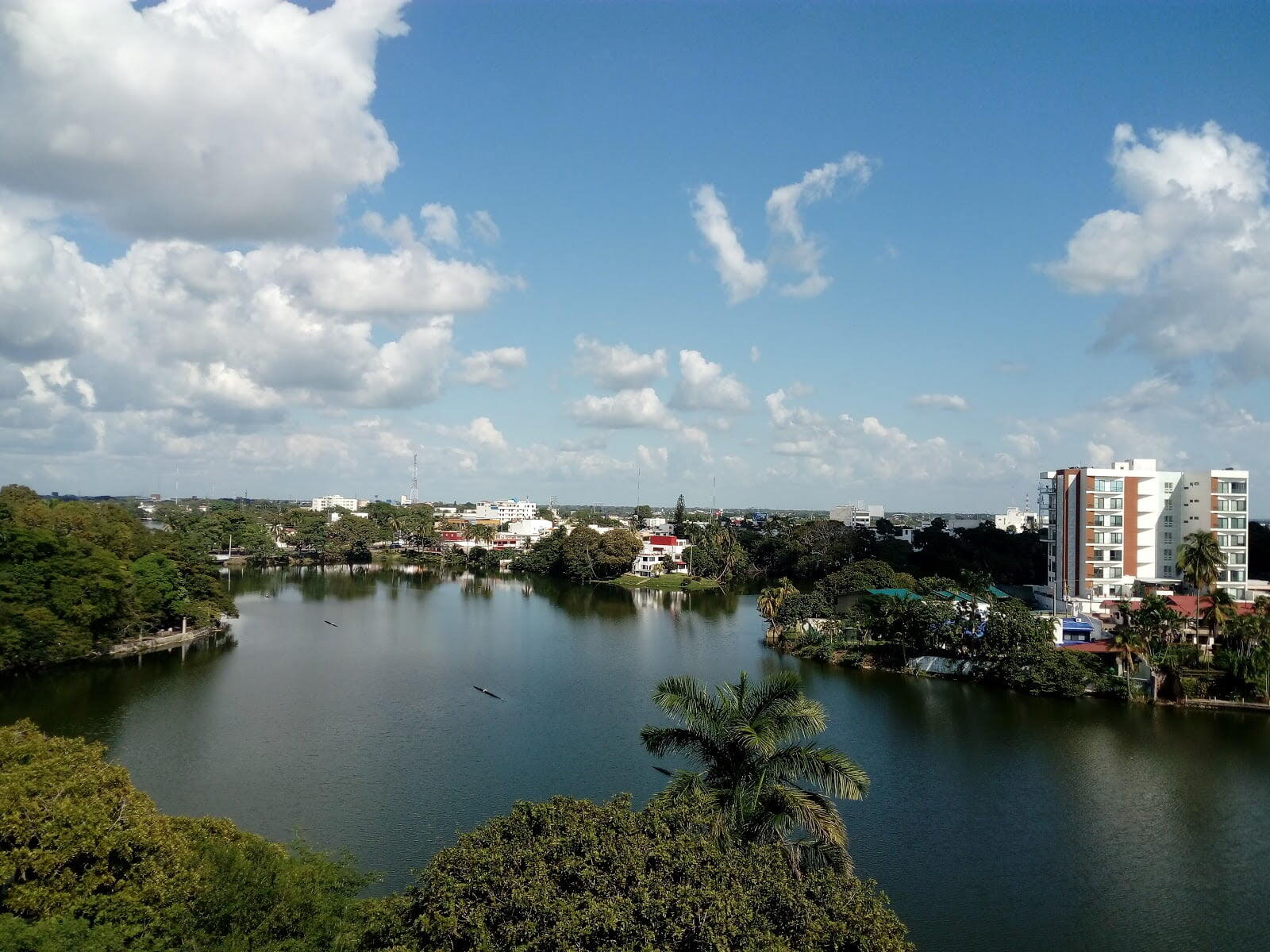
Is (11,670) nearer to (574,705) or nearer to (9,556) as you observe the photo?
(9,556)

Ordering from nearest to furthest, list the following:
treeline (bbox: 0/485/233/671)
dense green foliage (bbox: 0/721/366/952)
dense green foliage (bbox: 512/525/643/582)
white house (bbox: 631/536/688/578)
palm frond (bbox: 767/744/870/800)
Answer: dense green foliage (bbox: 0/721/366/952) < palm frond (bbox: 767/744/870/800) < treeline (bbox: 0/485/233/671) < dense green foliage (bbox: 512/525/643/582) < white house (bbox: 631/536/688/578)

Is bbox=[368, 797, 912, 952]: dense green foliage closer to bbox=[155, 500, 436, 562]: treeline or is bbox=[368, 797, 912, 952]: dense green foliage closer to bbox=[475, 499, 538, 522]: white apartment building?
bbox=[155, 500, 436, 562]: treeline

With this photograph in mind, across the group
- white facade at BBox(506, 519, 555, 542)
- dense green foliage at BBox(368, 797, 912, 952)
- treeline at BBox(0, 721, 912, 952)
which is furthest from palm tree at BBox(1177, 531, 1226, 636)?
white facade at BBox(506, 519, 555, 542)

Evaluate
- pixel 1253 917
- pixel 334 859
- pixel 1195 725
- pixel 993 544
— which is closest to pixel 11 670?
pixel 334 859

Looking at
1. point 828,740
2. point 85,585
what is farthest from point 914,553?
point 85,585

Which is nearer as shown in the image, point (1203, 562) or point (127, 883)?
point (127, 883)

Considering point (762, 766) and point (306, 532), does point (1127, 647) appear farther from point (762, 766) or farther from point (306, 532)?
→ point (306, 532)
